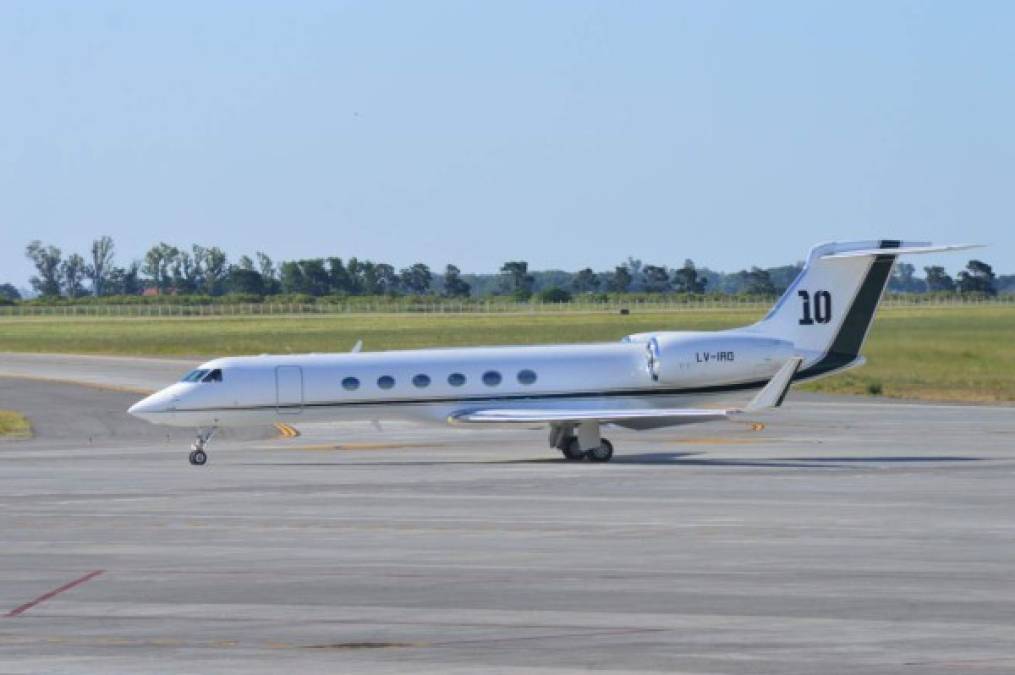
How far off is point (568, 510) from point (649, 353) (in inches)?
374

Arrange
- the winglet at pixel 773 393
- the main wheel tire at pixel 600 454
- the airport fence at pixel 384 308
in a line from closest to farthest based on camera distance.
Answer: the winglet at pixel 773 393 < the main wheel tire at pixel 600 454 < the airport fence at pixel 384 308

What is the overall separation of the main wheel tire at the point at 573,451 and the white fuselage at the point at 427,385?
2.33ft

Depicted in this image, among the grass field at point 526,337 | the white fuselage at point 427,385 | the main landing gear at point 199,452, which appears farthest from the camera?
the grass field at point 526,337

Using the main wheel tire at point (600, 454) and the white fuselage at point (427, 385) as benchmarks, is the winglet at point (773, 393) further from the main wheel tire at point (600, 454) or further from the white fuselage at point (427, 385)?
the main wheel tire at point (600, 454)

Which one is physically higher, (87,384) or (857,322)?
(857,322)

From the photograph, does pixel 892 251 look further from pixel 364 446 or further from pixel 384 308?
pixel 384 308

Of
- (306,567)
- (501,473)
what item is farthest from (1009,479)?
(306,567)

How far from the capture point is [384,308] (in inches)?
6634

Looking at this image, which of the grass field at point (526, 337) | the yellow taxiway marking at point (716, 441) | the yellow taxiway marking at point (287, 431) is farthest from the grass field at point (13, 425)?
the grass field at point (526, 337)

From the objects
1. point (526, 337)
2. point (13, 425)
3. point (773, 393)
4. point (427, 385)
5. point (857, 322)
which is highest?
point (857, 322)

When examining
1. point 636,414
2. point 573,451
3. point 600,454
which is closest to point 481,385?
point 573,451

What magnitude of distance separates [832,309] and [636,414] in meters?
5.28

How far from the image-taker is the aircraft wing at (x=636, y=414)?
30.5m

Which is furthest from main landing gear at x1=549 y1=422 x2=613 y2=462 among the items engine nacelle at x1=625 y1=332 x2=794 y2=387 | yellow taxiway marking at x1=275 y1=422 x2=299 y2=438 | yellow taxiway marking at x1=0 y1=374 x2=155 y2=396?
yellow taxiway marking at x1=0 y1=374 x2=155 y2=396
